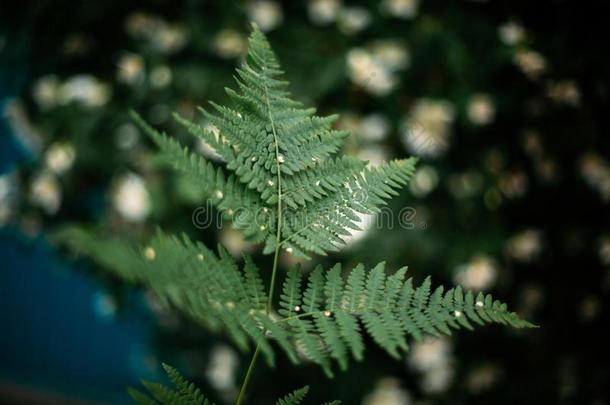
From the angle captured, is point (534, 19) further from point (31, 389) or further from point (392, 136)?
point (31, 389)

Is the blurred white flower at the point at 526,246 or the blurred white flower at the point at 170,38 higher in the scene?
the blurred white flower at the point at 170,38

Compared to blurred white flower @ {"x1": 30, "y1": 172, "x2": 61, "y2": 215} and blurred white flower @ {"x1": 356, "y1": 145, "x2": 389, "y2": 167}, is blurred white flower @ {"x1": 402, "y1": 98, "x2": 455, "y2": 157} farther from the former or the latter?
blurred white flower @ {"x1": 30, "y1": 172, "x2": 61, "y2": 215}

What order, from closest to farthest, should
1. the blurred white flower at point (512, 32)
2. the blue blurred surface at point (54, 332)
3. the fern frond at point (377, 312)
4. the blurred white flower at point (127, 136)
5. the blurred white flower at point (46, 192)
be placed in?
1. the fern frond at point (377, 312)
2. the blurred white flower at point (512, 32)
3. the blurred white flower at point (127, 136)
4. the blurred white flower at point (46, 192)
5. the blue blurred surface at point (54, 332)

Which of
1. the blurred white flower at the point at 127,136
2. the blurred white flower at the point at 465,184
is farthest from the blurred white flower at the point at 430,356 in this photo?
the blurred white flower at the point at 127,136

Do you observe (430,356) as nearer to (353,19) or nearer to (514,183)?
(514,183)

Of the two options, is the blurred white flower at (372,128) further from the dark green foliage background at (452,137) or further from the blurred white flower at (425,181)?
the blurred white flower at (425,181)

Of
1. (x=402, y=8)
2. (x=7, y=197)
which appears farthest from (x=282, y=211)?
(x=7, y=197)

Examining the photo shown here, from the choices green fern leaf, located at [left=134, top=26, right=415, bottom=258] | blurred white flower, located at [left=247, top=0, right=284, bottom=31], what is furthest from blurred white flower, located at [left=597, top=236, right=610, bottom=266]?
green fern leaf, located at [left=134, top=26, right=415, bottom=258]
